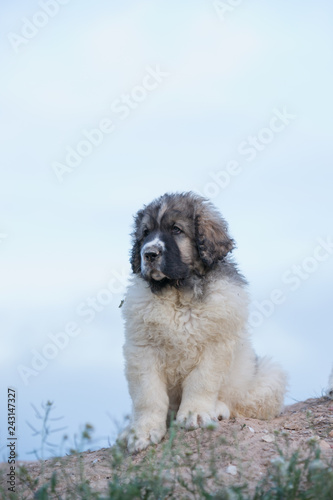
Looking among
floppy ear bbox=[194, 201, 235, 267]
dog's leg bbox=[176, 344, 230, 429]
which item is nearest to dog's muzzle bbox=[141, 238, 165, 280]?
floppy ear bbox=[194, 201, 235, 267]

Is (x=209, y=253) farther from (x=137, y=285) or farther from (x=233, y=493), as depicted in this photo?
(x=233, y=493)

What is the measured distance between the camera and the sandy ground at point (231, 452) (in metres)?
4.84

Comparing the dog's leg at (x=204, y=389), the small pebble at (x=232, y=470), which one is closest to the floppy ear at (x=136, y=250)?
the dog's leg at (x=204, y=389)

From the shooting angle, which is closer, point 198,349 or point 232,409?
point 198,349

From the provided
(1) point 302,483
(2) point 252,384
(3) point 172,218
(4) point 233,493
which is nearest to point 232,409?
(2) point 252,384

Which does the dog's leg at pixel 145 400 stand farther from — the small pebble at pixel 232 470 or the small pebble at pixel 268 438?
the small pebble at pixel 232 470

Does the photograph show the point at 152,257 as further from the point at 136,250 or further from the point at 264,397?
the point at 264,397

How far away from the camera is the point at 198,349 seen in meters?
6.34

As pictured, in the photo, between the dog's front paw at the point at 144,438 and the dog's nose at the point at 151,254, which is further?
the dog's nose at the point at 151,254

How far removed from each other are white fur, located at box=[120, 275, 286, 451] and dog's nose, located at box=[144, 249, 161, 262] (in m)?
0.47

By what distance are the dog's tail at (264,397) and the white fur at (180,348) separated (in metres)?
0.42

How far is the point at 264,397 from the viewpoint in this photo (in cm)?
695

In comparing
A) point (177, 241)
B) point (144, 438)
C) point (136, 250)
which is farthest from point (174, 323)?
point (144, 438)

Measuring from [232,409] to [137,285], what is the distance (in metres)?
1.61
